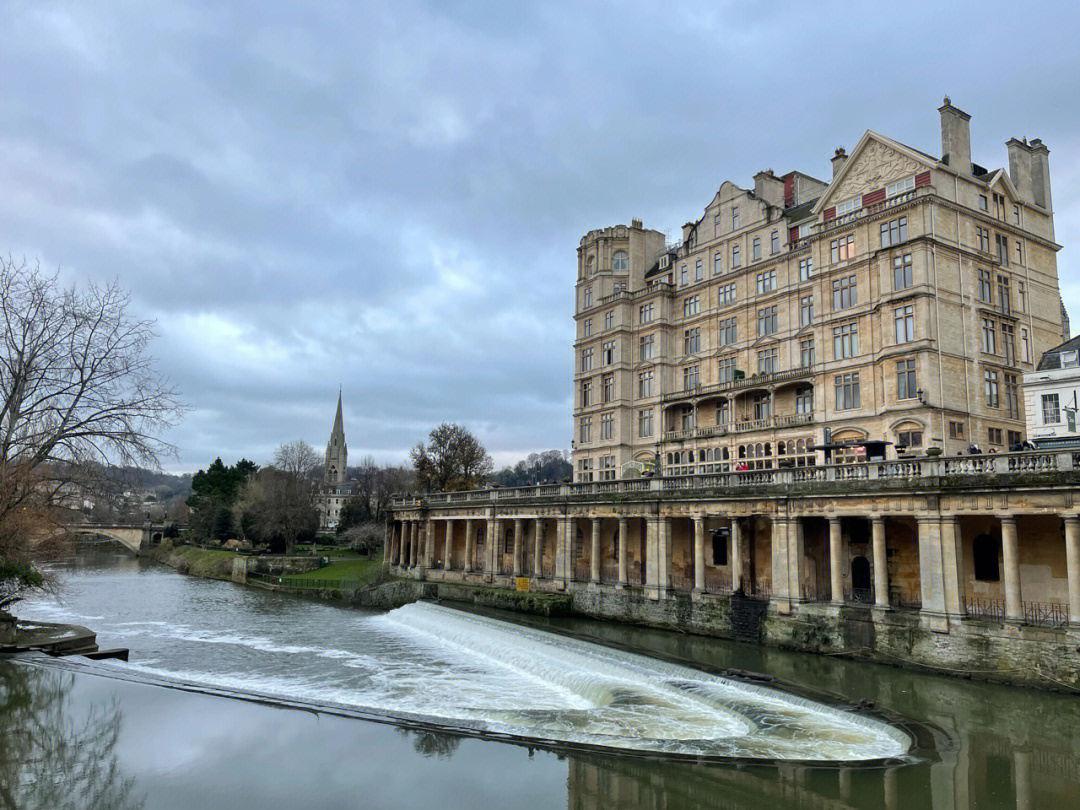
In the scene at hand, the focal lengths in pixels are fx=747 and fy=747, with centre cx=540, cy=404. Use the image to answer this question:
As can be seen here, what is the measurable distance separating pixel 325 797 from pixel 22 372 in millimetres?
17526

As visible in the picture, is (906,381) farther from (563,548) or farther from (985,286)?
(563,548)

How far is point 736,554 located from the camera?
3494 centimetres

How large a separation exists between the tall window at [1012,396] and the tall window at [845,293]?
9218 mm

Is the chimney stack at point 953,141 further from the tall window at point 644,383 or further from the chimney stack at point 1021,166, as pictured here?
the tall window at point 644,383

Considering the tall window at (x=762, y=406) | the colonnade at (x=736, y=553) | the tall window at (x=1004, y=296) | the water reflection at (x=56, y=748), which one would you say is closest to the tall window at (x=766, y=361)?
the tall window at (x=762, y=406)

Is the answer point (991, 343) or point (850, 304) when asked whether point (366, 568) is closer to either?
point (850, 304)

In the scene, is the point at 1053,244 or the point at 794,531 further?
the point at 1053,244

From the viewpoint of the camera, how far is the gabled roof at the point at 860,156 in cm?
4069

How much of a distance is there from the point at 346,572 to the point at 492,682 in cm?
4855

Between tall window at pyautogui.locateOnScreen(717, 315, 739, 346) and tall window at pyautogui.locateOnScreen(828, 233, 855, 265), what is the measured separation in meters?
8.74

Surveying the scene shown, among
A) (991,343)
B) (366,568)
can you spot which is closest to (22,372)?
(991,343)

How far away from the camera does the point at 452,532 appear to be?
6084 centimetres

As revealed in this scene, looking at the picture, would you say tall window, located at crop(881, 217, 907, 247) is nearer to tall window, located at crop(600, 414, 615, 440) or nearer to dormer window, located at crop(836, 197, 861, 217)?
dormer window, located at crop(836, 197, 861, 217)

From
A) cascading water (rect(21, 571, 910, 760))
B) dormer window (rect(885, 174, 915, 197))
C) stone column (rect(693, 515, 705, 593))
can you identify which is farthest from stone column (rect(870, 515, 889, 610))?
dormer window (rect(885, 174, 915, 197))
